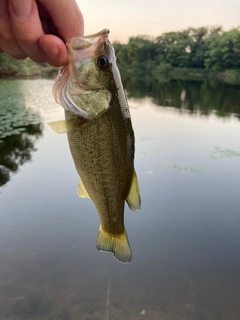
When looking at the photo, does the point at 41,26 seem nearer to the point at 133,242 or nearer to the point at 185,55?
the point at 133,242

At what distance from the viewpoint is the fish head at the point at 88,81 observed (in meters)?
1.62

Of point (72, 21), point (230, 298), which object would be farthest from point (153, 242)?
point (72, 21)

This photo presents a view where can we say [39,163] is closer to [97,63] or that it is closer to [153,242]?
[153,242]

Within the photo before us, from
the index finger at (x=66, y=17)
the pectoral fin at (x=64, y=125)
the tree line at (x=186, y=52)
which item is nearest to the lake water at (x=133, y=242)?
the pectoral fin at (x=64, y=125)

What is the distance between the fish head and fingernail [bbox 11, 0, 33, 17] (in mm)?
367

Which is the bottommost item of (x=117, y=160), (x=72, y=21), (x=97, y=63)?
(x=117, y=160)

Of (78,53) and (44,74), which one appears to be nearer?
(78,53)

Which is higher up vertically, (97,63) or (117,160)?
(97,63)

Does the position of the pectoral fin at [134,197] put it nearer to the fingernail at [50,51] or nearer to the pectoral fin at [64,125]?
the pectoral fin at [64,125]

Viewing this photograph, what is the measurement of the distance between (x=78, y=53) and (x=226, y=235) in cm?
680

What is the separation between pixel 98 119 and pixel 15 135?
1371 centimetres

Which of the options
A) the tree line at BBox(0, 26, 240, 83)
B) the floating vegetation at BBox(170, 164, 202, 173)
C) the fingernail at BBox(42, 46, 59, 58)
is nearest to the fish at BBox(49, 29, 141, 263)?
the fingernail at BBox(42, 46, 59, 58)

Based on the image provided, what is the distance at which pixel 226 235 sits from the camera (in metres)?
7.47

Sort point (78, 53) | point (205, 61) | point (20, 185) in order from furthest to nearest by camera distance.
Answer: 1. point (205, 61)
2. point (20, 185)
3. point (78, 53)
